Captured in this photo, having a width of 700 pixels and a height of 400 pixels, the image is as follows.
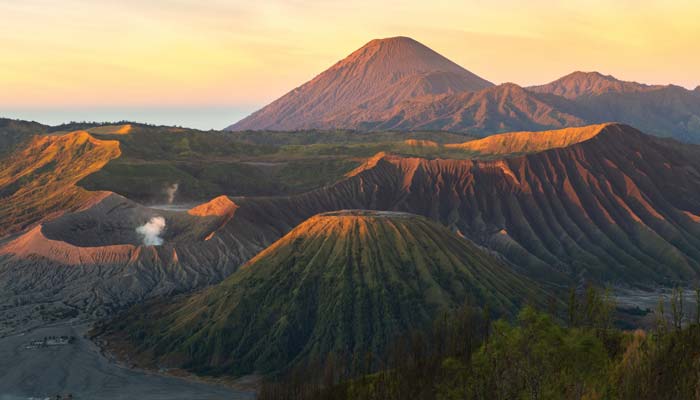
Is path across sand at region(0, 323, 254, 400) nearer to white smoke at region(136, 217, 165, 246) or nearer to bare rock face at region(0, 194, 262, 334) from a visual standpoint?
bare rock face at region(0, 194, 262, 334)

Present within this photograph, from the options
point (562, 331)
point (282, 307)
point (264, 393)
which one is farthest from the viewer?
point (282, 307)

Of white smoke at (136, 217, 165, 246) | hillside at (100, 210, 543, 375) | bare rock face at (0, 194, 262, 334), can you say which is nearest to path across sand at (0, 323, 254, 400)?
hillside at (100, 210, 543, 375)

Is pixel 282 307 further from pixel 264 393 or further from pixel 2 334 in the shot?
pixel 2 334

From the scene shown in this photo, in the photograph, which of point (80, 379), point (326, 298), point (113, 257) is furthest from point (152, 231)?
point (80, 379)

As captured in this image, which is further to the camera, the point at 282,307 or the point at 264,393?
the point at 282,307

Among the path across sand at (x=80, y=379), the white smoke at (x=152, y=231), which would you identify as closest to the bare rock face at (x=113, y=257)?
the white smoke at (x=152, y=231)

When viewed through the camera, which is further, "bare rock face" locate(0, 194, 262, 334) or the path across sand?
"bare rock face" locate(0, 194, 262, 334)

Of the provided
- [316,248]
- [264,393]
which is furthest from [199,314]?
[264,393]
